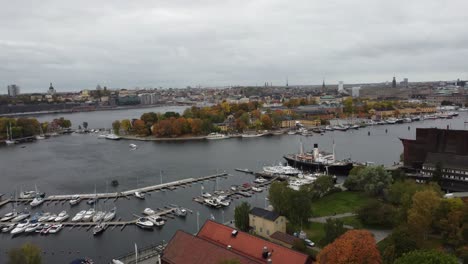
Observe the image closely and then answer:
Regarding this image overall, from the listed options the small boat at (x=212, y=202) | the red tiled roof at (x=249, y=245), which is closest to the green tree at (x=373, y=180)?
the small boat at (x=212, y=202)

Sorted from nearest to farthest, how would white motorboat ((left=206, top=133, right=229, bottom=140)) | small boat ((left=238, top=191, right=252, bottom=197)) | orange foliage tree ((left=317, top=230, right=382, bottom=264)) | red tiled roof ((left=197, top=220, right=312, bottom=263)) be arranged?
orange foliage tree ((left=317, top=230, right=382, bottom=264)) < red tiled roof ((left=197, top=220, right=312, bottom=263)) < small boat ((left=238, top=191, right=252, bottom=197)) < white motorboat ((left=206, top=133, right=229, bottom=140))

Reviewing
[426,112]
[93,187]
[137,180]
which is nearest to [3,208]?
[93,187]

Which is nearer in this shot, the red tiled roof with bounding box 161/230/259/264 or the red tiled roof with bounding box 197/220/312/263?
the red tiled roof with bounding box 161/230/259/264

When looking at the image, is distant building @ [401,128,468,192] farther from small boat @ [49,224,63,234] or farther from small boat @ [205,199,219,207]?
small boat @ [49,224,63,234]

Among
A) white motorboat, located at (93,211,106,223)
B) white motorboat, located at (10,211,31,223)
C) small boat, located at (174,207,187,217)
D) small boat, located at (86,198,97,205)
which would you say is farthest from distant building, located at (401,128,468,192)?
white motorboat, located at (10,211,31,223)

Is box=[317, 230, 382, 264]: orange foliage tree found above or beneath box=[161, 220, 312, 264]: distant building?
above

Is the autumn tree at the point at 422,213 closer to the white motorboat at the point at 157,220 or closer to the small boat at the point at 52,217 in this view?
Answer: the white motorboat at the point at 157,220

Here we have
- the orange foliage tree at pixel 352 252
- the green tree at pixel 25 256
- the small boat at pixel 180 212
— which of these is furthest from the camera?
the small boat at pixel 180 212

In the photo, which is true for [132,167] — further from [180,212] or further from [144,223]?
[144,223]
